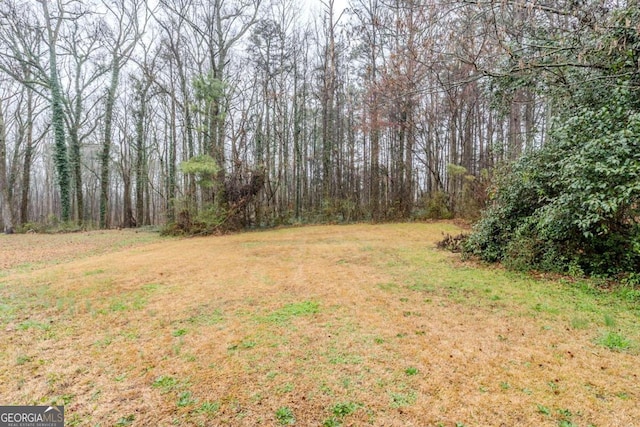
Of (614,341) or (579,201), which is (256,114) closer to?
(579,201)

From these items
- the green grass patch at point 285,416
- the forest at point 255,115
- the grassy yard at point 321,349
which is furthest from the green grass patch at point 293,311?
the forest at point 255,115

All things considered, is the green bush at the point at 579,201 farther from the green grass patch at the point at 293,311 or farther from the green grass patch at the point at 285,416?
the green grass patch at the point at 285,416

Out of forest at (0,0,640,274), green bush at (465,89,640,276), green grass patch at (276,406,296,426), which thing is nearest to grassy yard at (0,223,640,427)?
green grass patch at (276,406,296,426)

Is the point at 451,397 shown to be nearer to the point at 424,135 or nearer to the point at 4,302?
the point at 4,302

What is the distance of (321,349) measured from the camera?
228 centimetres

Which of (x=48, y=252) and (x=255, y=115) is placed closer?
(x=48, y=252)

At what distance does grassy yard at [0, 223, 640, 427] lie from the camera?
63.9 inches

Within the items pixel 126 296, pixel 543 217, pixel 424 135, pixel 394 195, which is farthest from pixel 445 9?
pixel 424 135

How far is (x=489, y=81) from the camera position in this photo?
5.33 m

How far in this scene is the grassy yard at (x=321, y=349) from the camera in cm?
162

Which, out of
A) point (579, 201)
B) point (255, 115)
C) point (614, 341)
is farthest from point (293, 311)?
point (255, 115)

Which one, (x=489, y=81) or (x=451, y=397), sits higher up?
(x=489, y=81)

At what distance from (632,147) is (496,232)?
2285 mm

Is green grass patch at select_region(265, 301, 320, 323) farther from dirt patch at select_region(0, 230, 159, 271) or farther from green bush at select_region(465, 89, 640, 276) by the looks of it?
dirt patch at select_region(0, 230, 159, 271)
